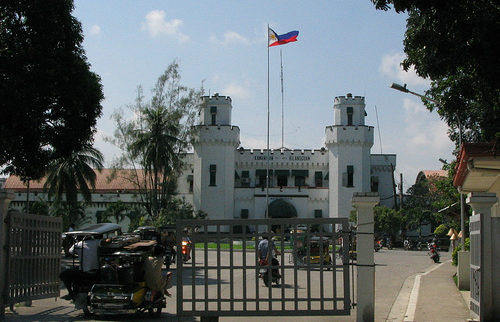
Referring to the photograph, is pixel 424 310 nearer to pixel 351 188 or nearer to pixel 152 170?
pixel 152 170

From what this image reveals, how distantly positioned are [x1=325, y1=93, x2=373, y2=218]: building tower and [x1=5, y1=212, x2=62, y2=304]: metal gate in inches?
2019

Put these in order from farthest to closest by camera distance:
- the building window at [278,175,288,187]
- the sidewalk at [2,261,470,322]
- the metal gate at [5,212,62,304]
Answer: the building window at [278,175,288,187]
the sidewalk at [2,261,470,322]
the metal gate at [5,212,62,304]

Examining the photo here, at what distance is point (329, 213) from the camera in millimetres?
64562

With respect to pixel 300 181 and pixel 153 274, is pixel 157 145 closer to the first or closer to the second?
pixel 300 181

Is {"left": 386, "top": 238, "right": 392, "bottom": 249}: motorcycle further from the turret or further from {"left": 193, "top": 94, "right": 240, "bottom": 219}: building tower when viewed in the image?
Result: the turret

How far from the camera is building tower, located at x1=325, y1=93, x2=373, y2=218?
64.0m

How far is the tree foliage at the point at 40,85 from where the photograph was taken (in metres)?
21.1

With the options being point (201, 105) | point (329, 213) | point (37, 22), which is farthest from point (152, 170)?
point (37, 22)

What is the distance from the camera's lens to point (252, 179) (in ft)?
221

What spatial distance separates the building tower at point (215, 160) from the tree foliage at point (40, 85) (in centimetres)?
3956

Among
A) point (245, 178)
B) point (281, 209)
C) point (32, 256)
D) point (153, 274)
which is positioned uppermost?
point (245, 178)

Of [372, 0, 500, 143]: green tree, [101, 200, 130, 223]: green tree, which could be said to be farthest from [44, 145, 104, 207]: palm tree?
[372, 0, 500, 143]: green tree

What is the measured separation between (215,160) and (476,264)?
54641 mm

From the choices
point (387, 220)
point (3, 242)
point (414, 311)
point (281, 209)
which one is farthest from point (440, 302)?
point (281, 209)
